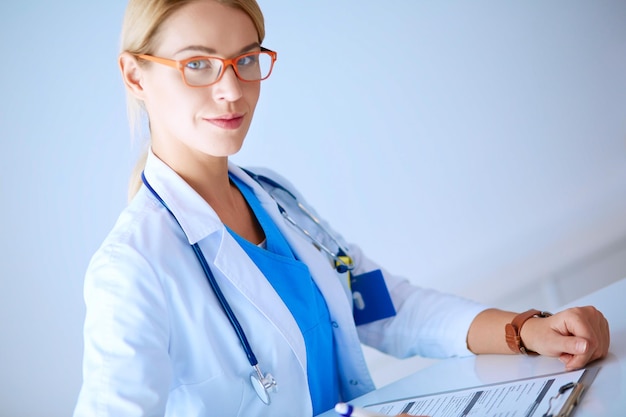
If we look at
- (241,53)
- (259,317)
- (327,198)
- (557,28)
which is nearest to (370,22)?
(327,198)

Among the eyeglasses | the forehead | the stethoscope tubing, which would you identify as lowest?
the stethoscope tubing

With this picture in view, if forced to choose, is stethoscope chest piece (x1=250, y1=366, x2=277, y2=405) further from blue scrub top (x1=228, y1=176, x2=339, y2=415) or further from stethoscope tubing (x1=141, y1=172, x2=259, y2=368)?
blue scrub top (x1=228, y1=176, x2=339, y2=415)

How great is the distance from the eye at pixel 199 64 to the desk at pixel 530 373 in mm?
626

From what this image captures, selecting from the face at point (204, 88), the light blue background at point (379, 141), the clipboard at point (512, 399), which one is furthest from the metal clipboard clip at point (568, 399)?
the light blue background at point (379, 141)

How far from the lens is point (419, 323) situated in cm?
149

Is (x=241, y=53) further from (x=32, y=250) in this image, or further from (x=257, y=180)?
(x=32, y=250)

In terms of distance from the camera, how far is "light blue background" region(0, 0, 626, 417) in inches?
70.7

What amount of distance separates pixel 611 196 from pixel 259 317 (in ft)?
6.89

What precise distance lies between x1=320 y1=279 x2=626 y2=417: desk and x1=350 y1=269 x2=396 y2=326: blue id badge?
180mm

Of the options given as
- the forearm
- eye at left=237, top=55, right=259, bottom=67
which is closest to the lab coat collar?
eye at left=237, top=55, right=259, bottom=67

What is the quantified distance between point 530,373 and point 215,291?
52 centimetres

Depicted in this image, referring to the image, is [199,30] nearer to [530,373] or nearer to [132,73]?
[132,73]

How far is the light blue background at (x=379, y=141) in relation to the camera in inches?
70.7

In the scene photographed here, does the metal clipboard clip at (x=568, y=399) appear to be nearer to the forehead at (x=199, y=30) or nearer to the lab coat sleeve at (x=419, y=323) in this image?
the lab coat sleeve at (x=419, y=323)
